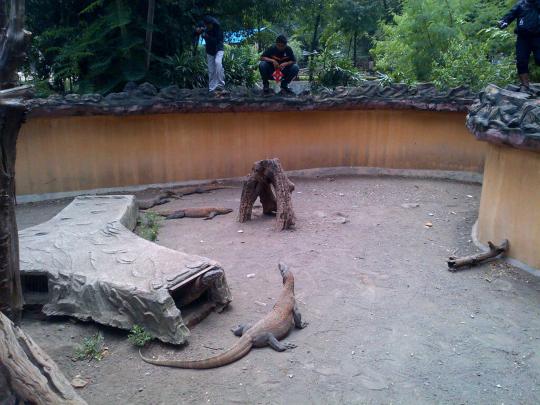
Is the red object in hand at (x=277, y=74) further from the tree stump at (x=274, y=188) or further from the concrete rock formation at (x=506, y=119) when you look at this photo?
the concrete rock formation at (x=506, y=119)

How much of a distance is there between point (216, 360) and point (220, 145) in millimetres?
6775

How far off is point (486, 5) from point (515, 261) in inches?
430

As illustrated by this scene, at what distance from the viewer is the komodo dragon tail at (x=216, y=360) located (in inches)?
162

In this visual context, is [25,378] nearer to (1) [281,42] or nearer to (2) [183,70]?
(1) [281,42]

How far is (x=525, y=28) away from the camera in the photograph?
293 inches

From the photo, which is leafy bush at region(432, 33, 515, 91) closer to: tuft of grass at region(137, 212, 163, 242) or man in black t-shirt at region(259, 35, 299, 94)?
man in black t-shirt at region(259, 35, 299, 94)

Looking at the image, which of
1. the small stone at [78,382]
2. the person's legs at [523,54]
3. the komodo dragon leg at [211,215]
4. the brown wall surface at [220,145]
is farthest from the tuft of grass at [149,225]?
the person's legs at [523,54]

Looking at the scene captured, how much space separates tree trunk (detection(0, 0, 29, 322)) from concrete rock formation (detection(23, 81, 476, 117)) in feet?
20.9

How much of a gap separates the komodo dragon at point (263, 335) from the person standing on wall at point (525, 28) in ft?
17.8

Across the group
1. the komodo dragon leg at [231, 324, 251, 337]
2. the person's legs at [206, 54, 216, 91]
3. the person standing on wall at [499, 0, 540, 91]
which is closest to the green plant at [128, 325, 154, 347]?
the komodo dragon leg at [231, 324, 251, 337]

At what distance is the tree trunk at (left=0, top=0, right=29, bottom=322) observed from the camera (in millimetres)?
2842

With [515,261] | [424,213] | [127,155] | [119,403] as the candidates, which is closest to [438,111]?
[424,213]

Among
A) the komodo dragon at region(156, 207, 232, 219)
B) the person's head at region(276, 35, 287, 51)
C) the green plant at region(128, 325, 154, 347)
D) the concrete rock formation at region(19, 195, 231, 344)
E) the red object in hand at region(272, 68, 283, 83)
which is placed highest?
the person's head at region(276, 35, 287, 51)

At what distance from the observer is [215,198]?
31.6 ft
